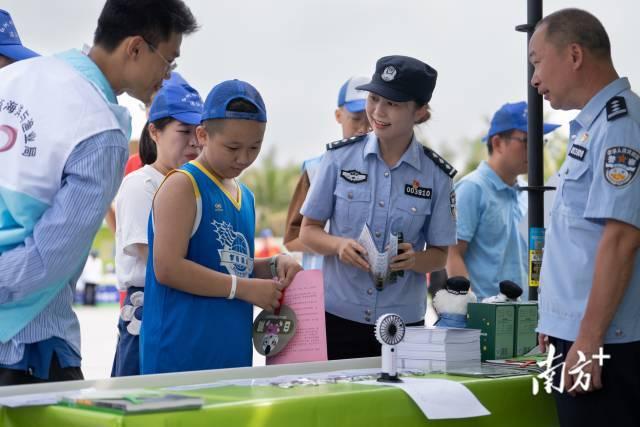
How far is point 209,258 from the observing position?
249cm

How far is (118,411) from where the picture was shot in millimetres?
1710

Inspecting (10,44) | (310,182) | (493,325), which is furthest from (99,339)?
(493,325)

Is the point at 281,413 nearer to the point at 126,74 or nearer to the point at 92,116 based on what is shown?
the point at 92,116

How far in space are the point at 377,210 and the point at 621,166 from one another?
96 centimetres

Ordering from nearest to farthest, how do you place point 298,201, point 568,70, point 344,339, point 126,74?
point 126,74
point 568,70
point 344,339
point 298,201

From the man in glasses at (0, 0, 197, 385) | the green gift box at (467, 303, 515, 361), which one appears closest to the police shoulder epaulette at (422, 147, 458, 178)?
the green gift box at (467, 303, 515, 361)

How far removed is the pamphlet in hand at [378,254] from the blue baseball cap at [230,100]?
50 cm

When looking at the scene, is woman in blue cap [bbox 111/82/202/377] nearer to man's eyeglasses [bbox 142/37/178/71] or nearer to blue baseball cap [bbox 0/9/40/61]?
blue baseball cap [bbox 0/9/40/61]

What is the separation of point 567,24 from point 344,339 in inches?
46.9

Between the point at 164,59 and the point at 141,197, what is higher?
the point at 164,59

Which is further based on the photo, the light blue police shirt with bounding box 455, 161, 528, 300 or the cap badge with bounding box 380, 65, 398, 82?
the light blue police shirt with bounding box 455, 161, 528, 300

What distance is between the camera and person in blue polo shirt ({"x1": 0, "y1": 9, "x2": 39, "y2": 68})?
3163 millimetres

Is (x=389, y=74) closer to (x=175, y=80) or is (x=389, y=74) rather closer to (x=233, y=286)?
(x=175, y=80)

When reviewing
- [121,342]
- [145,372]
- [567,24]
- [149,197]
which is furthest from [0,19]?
[567,24]
